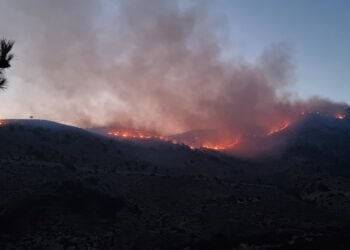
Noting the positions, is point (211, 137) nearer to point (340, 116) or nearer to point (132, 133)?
point (132, 133)

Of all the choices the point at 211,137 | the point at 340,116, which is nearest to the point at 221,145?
the point at 211,137

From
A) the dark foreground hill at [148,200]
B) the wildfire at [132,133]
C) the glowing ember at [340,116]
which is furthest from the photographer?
the glowing ember at [340,116]

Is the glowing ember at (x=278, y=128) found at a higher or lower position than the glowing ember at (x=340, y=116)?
lower

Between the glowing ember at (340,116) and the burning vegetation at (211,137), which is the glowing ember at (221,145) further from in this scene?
the glowing ember at (340,116)

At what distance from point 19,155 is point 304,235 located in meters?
45.6

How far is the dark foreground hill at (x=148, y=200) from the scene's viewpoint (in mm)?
53625

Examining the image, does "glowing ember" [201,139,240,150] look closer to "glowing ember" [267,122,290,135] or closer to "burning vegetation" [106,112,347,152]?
"burning vegetation" [106,112,347,152]

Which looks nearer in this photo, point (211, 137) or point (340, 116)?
point (211, 137)

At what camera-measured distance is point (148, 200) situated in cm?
6950

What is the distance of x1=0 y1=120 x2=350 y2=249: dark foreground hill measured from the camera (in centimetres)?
5362

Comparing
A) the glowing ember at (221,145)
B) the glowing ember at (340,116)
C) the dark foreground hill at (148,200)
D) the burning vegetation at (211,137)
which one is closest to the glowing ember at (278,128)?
the burning vegetation at (211,137)

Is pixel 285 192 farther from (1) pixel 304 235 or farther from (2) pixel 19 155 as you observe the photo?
(2) pixel 19 155

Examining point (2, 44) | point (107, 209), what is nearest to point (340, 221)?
point (107, 209)

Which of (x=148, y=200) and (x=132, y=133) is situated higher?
(x=132, y=133)
